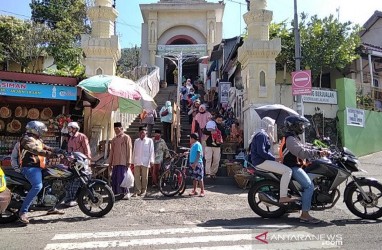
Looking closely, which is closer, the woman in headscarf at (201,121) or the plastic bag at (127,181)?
the plastic bag at (127,181)

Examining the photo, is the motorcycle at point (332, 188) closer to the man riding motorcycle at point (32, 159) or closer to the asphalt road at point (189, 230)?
the asphalt road at point (189, 230)

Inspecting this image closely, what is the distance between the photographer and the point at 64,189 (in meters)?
6.97

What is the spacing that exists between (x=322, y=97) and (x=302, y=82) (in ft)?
15.3

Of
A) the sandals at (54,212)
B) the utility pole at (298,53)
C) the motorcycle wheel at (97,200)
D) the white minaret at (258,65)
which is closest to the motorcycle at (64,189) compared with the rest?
the motorcycle wheel at (97,200)

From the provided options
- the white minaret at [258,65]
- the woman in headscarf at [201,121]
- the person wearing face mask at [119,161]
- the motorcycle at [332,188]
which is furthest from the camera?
the white minaret at [258,65]

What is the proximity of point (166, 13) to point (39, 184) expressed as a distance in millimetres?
26540

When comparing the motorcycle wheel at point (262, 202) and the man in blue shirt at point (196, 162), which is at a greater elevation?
the man in blue shirt at point (196, 162)

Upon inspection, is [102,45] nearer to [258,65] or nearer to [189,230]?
[258,65]

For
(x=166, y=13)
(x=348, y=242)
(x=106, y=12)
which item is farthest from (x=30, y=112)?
(x=166, y=13)

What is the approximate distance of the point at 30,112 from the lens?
1158 centimetres

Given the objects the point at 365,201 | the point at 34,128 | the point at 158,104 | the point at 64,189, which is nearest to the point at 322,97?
the point at 158,104

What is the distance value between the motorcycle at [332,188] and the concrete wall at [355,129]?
932 cm

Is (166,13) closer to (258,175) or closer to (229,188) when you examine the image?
(229,188)

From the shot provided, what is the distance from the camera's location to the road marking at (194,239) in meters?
5.11
